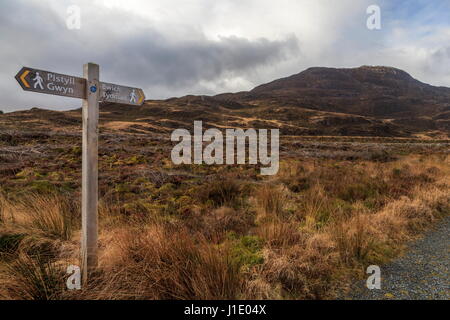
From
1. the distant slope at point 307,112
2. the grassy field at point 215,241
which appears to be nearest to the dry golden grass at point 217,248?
the grassy field at point 215,241

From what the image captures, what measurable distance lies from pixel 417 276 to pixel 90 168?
4.36 metres

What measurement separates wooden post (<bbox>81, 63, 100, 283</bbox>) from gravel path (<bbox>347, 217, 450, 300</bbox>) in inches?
120

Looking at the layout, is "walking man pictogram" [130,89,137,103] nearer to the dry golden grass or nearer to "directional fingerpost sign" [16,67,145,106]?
"directional fingerpost sign" [16,67,145,106]

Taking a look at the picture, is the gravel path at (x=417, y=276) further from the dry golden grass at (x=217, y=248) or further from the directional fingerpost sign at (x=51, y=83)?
the directional fingerpost sign at (x=51, y=83)

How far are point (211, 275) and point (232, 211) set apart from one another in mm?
3460

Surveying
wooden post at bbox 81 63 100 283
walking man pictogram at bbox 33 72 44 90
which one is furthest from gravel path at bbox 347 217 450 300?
walking man pictogram at bbox 33 72 44 90

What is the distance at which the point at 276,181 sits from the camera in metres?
9.98

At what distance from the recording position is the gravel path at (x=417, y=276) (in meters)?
3.07

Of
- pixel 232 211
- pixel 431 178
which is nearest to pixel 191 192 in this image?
pixel 232 211

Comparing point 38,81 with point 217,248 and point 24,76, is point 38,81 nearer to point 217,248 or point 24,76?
point 24,76

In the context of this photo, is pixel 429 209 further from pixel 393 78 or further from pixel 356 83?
pixel 393 78

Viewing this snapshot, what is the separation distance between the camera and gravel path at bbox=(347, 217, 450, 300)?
307cm

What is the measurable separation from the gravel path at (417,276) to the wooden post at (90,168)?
9.96 ft
